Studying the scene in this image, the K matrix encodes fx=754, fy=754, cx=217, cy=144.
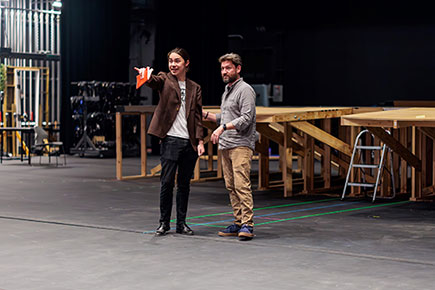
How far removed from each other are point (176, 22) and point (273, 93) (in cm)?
300

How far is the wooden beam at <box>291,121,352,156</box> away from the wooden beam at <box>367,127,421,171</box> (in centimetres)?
80

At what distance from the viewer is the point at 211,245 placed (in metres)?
5.72

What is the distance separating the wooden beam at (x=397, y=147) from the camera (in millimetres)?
8508

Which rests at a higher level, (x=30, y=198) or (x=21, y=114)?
(x=21, y=114)

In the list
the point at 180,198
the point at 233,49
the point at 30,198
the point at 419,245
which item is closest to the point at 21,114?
the point at 233,49

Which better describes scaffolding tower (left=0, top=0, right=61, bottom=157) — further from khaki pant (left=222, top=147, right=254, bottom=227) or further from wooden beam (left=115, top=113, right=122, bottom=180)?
khaki pant (left=222, top=147, right=254, bottom=227)

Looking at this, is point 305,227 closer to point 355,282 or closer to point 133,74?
point 355,282

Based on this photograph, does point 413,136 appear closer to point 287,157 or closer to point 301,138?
point 287,157

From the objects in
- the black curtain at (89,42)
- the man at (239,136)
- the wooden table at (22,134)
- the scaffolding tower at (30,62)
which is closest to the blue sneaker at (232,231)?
the man at (239,136)

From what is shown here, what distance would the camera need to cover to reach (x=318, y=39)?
1686cm

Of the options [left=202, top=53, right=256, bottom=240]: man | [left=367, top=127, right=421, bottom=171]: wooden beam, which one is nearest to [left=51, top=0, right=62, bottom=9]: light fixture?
[left=367, top=127, right=421, bottom=171]: wooden beam

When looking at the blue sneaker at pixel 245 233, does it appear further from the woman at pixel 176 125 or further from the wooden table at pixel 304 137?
the wooden table at pixel 304 137

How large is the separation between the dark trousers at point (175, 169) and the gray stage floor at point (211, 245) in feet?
0.78

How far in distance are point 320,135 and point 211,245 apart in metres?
3.83
